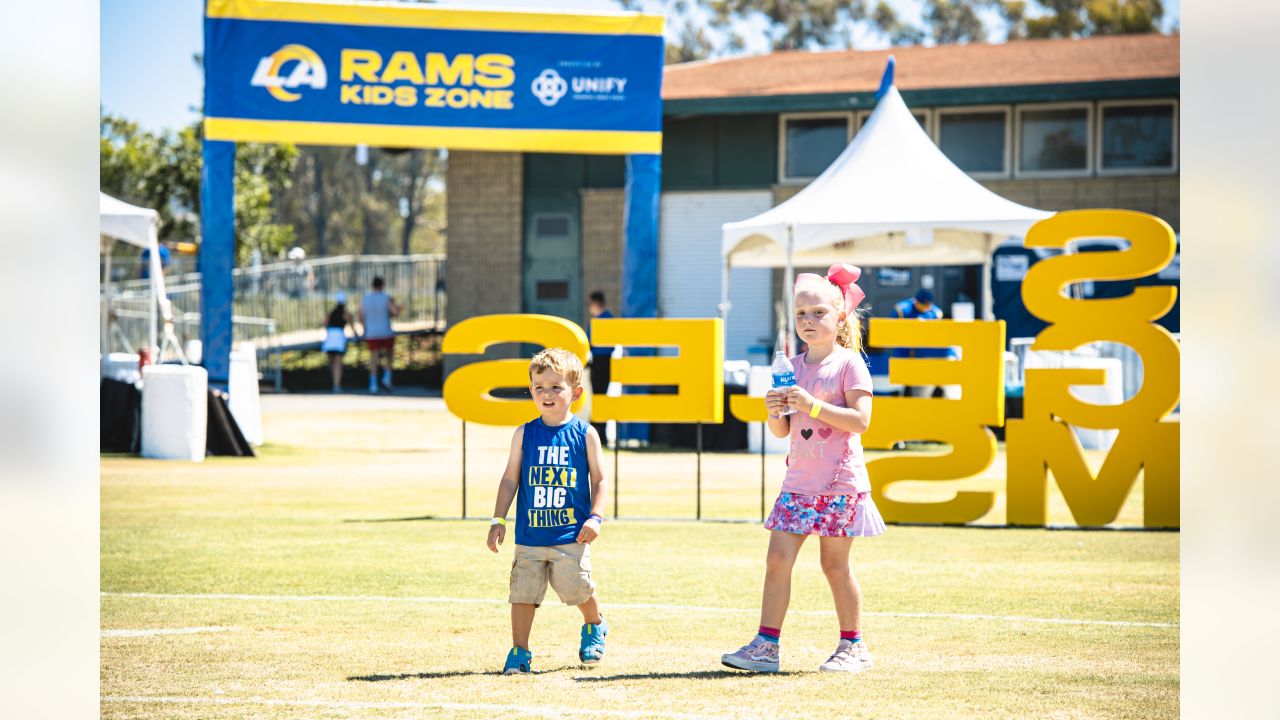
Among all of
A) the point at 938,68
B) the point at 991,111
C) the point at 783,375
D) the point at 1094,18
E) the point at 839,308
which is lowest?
the point at 783,375

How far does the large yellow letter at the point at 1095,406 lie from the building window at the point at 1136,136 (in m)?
16.6

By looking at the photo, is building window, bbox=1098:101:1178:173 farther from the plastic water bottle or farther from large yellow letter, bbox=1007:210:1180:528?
the plastic water bottle

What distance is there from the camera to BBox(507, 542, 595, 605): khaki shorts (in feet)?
20.6

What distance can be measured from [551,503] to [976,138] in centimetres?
2307

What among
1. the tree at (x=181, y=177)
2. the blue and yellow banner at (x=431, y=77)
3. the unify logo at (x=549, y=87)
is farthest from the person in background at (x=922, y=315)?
the tree at (x=181, y=177)

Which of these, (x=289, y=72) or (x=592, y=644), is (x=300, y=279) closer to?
(x=289, y=72)

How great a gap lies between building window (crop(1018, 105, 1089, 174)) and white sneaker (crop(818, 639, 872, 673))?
2268 cm

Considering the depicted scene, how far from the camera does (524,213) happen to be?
97.2ft

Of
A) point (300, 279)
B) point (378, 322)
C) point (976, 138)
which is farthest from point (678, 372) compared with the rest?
point (300, 279)

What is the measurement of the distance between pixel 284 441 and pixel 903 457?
9.99 meters

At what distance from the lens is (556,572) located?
6324mm

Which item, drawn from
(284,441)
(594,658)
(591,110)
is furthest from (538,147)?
(594,658)

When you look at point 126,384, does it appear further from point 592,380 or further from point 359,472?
point 592,380

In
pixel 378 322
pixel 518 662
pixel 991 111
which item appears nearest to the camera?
pixel 518 662
